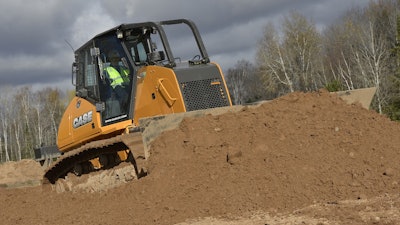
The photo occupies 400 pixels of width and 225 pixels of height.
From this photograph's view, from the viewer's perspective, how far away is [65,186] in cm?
1002

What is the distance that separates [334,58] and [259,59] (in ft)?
21.1

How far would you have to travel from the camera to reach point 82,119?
996 centimetres

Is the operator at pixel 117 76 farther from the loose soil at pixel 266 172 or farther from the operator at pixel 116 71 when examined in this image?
the loose soil at pixel 266 172

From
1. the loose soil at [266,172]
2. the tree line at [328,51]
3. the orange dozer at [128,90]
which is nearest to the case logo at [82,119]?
the orange dozer at [128,90]

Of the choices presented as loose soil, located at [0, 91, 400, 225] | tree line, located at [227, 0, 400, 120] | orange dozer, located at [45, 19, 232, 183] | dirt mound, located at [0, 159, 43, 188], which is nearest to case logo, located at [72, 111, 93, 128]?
orange dozer, located at [45, 19, 232, 183]

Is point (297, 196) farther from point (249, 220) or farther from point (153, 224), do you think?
point (153, 224)

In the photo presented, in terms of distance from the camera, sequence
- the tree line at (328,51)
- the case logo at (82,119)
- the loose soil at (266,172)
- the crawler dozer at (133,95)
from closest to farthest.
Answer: the loose soil at (266,172), the crawler dozer at (133,95), the case logo at (82,119), the tree line at (328,51)

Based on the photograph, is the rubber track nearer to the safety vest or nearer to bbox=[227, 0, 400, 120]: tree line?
the safety vest

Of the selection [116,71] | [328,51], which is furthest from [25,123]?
[116,71]

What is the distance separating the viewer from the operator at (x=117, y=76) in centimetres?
917

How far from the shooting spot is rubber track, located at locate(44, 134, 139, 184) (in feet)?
27.1

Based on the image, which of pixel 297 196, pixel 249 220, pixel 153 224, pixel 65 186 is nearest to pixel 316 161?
pixel 297 196

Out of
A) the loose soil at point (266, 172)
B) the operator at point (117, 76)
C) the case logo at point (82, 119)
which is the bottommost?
the loose soil at point (266, 172)

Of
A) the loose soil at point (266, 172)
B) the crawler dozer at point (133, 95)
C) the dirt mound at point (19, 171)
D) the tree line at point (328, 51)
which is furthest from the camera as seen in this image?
the tree line at point (328, 51)
